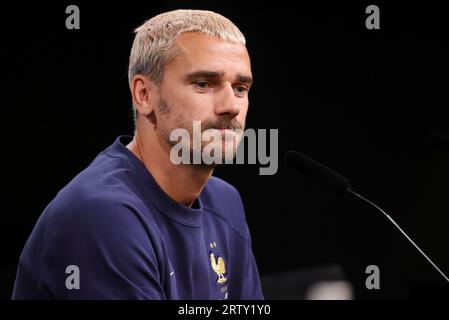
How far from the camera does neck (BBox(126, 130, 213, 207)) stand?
1748 millimetres

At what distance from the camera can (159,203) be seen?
1697 millimetres

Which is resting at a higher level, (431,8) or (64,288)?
(431,8)

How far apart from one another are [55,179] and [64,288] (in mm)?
757

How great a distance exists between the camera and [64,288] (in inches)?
59.8

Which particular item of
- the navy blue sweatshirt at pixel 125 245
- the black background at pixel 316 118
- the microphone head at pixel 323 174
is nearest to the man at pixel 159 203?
the navy blue sweatshirt at pixel 125 245

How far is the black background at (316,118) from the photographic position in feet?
7.27

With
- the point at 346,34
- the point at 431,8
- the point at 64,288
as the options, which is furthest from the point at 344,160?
the point at 64,288

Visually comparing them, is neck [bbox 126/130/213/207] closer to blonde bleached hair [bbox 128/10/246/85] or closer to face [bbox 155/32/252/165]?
face [bbox 155/32/252/165]

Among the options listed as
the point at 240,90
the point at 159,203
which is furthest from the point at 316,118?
the point at 159,203

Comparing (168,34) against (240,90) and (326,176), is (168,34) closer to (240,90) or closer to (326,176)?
(240,90)

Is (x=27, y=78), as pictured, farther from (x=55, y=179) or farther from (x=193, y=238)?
(x=193, y=238)

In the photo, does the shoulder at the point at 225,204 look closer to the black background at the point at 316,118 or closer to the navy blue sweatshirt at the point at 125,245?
the navy blue sweatshirt at the point at 125,245

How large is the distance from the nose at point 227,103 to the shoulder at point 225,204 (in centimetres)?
32

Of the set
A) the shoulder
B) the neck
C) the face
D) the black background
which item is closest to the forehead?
the face
